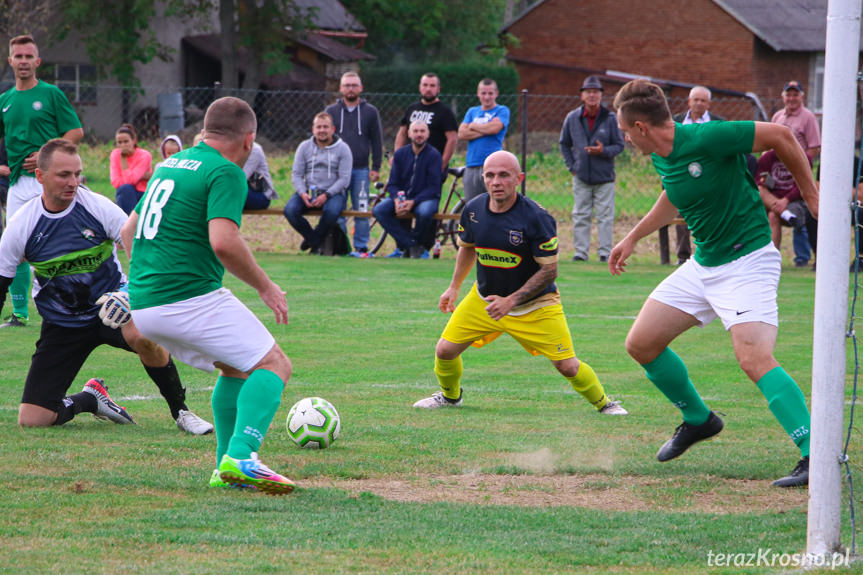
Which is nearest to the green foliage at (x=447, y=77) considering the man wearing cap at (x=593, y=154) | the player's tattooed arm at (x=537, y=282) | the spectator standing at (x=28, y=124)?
the man wearing cap at (x=593, y=154)

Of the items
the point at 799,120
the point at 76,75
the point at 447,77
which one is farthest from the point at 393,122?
the point at 799,120

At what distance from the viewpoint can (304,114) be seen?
109ft

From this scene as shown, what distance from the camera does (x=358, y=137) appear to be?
50.1 feet

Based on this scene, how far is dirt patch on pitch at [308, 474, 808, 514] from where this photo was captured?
15.8ft

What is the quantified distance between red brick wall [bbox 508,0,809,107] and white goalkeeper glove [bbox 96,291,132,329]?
36631mm

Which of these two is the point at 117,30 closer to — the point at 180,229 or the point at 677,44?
the point at 677,44

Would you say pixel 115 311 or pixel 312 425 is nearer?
pixel 312 425

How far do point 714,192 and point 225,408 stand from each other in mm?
2617

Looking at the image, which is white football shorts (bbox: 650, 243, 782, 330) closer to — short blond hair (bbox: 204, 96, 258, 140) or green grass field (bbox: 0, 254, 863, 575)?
green grass field (bbox: 0, 254, 863, 575)

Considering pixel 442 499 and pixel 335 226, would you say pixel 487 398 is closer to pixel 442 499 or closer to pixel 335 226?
pixel 442 499

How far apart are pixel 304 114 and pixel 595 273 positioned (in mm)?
20852

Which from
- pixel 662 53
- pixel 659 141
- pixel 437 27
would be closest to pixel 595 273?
pixel 659 141

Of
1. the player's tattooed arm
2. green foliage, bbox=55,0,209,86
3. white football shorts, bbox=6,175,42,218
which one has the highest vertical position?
green foliage, bbox=55,0,209,86

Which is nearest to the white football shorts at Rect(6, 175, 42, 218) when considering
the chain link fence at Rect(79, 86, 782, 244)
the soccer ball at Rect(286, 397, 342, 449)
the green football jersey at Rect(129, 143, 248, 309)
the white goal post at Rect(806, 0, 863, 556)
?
the soccer ball at Rect(286, 397, 342, 449)
